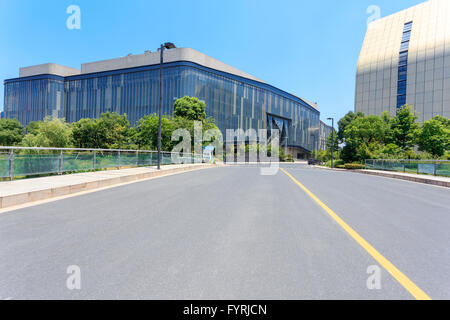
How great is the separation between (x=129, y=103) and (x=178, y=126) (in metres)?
43.6

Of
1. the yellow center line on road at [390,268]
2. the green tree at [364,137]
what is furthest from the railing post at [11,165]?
the green tree at [364,137]

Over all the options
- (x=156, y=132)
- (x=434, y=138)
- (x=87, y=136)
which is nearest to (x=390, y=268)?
(x=156, y=132)

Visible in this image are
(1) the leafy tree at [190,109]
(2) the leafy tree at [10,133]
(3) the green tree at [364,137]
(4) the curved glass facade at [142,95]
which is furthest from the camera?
(4) the curved glass facade at [142,95]

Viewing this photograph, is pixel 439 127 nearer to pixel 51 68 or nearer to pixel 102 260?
pixel 102 260

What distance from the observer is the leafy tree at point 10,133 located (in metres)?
60.9

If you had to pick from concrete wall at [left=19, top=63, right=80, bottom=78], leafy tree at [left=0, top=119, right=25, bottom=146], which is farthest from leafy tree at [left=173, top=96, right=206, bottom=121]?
concrete wall at [left=19, top=63, right=80, bottom=78]

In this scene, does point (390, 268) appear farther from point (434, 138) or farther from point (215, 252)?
point (434, 138)

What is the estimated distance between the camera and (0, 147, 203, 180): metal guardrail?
982 cm

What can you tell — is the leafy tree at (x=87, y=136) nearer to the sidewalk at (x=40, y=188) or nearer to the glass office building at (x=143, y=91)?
the sidewalk at (x=40, y=188)

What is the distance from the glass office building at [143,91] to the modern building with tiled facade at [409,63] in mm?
30386

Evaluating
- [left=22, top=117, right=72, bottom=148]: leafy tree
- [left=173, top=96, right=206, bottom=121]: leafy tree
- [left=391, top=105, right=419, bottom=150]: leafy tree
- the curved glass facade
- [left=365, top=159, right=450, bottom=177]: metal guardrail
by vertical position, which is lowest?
[left=365, top=159, right=450, bottom=177]: metal guardrail

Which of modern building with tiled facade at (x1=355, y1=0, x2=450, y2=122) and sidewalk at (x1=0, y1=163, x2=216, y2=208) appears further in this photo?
modern building with tiled facade at (x1=355, y1=0, x2=450, y2=122)

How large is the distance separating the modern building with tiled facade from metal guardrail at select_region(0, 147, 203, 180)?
193 ft

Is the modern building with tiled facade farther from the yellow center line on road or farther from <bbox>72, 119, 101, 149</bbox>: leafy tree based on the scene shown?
the yellow center line on road
